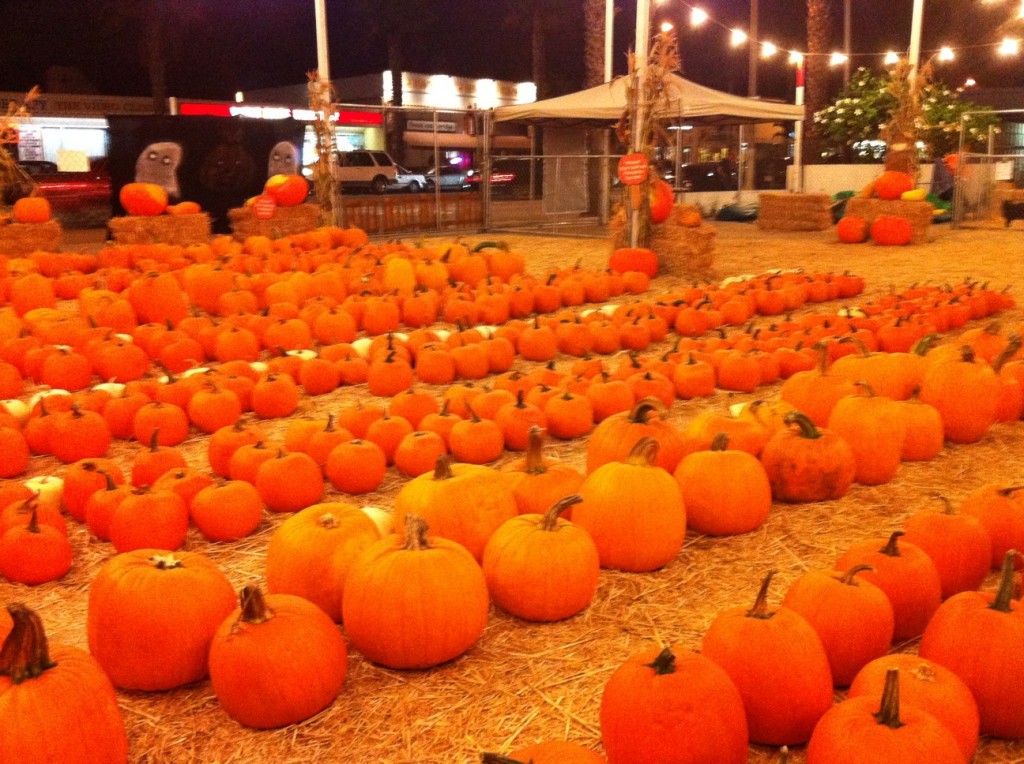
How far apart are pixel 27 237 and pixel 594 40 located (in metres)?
15.0

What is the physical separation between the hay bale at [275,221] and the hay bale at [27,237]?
7.05ft

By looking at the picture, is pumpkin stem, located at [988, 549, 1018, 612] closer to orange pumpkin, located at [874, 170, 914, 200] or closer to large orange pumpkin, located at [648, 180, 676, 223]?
large orange pumpkin, located at [648, 180, 676, 223]

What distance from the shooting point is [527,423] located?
4059 mm

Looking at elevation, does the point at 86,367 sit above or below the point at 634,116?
below

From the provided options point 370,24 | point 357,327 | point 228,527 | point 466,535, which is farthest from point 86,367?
point 370,24

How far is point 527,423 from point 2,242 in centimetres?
829

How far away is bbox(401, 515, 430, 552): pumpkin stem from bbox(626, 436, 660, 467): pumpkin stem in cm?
84

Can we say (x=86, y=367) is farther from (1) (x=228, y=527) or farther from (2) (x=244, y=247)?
(2) (x=244, y=247)

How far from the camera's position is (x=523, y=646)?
2512 mm

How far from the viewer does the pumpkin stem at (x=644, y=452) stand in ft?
9.59

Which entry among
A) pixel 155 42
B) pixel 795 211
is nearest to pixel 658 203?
pixel 795 211

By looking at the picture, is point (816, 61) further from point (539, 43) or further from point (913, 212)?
point (539, 43)

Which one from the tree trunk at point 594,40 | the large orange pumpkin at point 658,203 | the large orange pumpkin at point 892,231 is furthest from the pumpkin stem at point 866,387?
Result: the tree trunk at point 594,40

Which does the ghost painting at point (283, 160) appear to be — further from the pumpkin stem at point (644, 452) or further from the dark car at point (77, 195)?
the pumpkin stem at point (644, 452)
